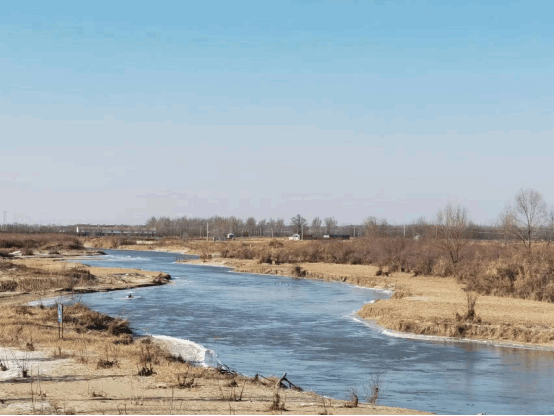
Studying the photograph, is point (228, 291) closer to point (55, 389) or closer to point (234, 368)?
point (234, 368)

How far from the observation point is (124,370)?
715 inches

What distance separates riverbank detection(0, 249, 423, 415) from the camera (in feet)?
45.3

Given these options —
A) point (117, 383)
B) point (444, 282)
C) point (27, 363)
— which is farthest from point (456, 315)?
point (444, 282)

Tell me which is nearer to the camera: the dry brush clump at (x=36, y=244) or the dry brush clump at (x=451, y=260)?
the dry brush clump at (x=451, y=260)

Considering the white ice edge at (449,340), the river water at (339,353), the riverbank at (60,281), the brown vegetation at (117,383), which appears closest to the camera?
the brown vegetation at (117,383)

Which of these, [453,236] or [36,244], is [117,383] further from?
[36,244]

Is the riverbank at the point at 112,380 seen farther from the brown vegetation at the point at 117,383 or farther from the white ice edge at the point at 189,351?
the white ice edge at the point at 189,351

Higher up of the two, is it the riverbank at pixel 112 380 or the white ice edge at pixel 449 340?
the riverbank at pixel 112 380

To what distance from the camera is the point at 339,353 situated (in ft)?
78.5

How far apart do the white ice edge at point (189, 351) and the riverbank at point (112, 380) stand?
371 mm

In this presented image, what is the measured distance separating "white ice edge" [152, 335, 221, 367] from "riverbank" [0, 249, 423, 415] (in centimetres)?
37

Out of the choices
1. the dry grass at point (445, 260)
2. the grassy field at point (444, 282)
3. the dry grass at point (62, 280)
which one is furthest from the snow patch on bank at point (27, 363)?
the dry grass at point (445, 260)

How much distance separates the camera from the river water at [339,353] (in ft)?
57.9

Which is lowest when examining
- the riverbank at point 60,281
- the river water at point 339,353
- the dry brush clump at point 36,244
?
the river water at point 339,353
